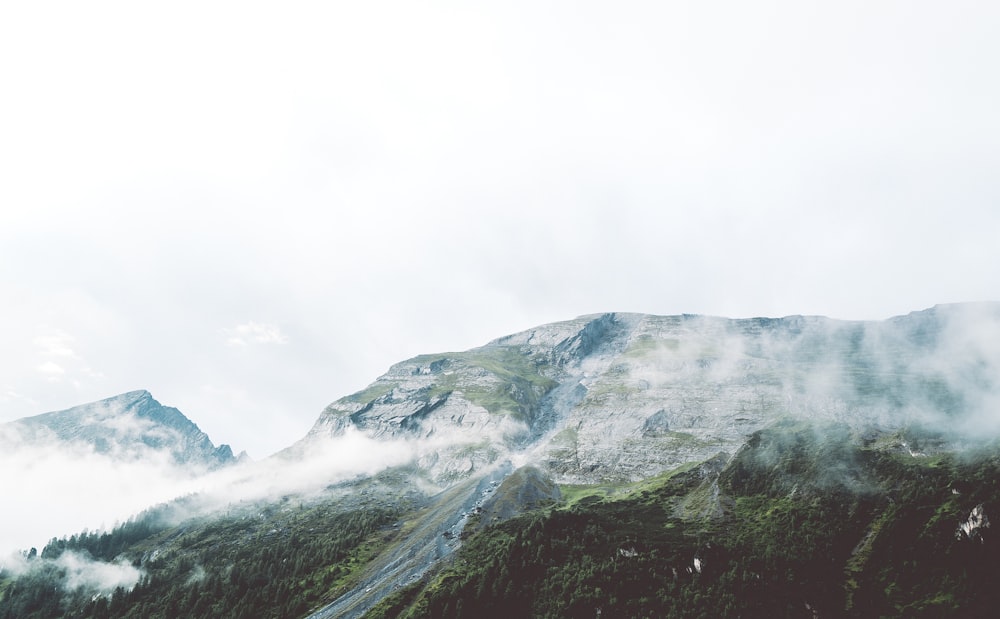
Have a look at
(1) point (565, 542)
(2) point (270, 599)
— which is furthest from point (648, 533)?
(2) point (270, 599)

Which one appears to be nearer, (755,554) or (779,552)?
(779,552)

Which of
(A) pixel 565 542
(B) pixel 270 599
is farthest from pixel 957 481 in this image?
(B) pixel 270 599

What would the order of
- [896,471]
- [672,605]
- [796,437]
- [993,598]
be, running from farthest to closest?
[796,437] < [896,471] < [672,605] < [993,598]

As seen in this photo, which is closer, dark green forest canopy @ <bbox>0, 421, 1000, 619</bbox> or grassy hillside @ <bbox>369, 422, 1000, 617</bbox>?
grassy hillside @ <bbox>369, 422, 1000, 617</bbox>

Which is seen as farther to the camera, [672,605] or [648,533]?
[648,533]

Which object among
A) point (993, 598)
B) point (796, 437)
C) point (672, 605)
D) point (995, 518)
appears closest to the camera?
point (993, 598)

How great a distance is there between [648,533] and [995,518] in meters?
81.4

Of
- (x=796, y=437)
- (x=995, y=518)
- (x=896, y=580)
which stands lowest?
(x=896, y=580)

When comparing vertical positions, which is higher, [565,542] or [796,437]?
[796,437]

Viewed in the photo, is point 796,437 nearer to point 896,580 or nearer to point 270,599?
point 896,580

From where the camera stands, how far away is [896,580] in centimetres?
11319

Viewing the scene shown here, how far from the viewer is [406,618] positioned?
134 metres

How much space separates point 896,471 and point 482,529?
13507 cm

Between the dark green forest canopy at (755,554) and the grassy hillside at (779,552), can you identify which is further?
the dark green forest canopy at (755,554)
